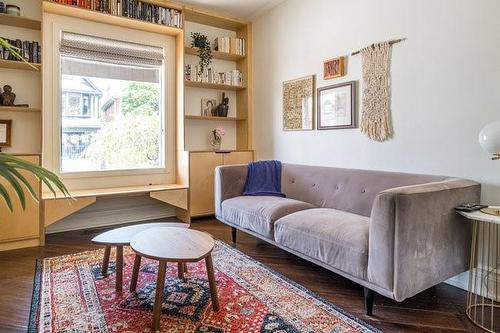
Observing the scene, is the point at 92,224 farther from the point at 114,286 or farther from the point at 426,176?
the point at 426,176

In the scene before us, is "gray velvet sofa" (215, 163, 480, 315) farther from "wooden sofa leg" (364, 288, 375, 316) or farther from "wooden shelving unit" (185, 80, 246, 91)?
"wooden shelving unit" (185, 80, 246, 91)

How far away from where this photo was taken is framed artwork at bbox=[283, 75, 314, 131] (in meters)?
3.43

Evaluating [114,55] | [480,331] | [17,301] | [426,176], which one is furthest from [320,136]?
[17,301]

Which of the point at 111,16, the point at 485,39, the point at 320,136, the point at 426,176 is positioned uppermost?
the point at 111,16

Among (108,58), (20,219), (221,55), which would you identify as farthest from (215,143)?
(20,219)

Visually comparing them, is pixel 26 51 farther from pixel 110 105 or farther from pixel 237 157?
pixel 237 157

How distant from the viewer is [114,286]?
2125mm

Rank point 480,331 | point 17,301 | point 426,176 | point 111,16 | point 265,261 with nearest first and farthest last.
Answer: point 480,331 → point 17,301 → point 426,176 → point 265,261 → point 111,16

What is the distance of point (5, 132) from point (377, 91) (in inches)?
140

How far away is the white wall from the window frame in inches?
65.6

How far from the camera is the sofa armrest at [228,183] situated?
125 inches

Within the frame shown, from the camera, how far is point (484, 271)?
2053mm

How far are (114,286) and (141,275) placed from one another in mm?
225

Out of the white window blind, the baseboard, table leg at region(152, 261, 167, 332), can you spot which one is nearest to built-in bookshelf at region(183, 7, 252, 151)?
the white window blind
